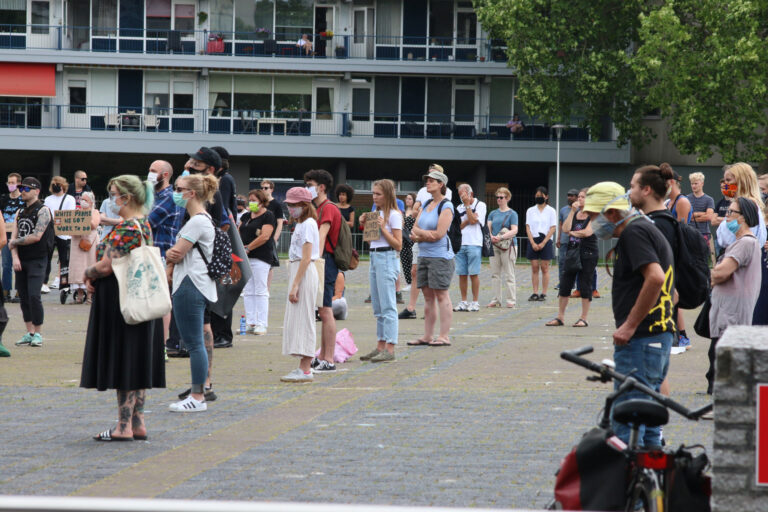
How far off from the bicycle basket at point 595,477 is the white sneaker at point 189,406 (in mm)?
4807

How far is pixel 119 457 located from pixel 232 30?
1721 inches

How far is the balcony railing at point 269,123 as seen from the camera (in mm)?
48000

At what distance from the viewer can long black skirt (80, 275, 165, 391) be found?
7574 mm

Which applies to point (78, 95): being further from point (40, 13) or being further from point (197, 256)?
point (197, 256)

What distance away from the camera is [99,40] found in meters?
49.0

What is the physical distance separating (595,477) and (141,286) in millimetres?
3976

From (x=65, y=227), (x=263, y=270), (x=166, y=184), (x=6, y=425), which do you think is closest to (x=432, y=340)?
(x=263, y=270)

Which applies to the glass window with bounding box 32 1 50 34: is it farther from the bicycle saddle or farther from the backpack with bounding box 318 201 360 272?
the bicycle saddle

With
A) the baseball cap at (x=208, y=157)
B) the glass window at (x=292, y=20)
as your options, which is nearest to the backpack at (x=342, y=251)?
A: the baseball cap at (x=208, y=157)

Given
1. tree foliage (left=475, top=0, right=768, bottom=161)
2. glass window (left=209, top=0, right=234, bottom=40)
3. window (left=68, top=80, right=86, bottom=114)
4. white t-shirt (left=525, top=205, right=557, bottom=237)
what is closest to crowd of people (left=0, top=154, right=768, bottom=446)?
white t-shirt (left=525, top=205, right=557, bottom=237)

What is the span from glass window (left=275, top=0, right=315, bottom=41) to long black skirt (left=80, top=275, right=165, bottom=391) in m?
42.9

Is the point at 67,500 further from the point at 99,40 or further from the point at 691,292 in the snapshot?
the point at 99,40

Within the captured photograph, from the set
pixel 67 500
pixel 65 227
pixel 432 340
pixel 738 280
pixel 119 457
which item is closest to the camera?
pixel 67 500

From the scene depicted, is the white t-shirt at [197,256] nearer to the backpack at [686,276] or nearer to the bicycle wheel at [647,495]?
the backpack at [686,276]
